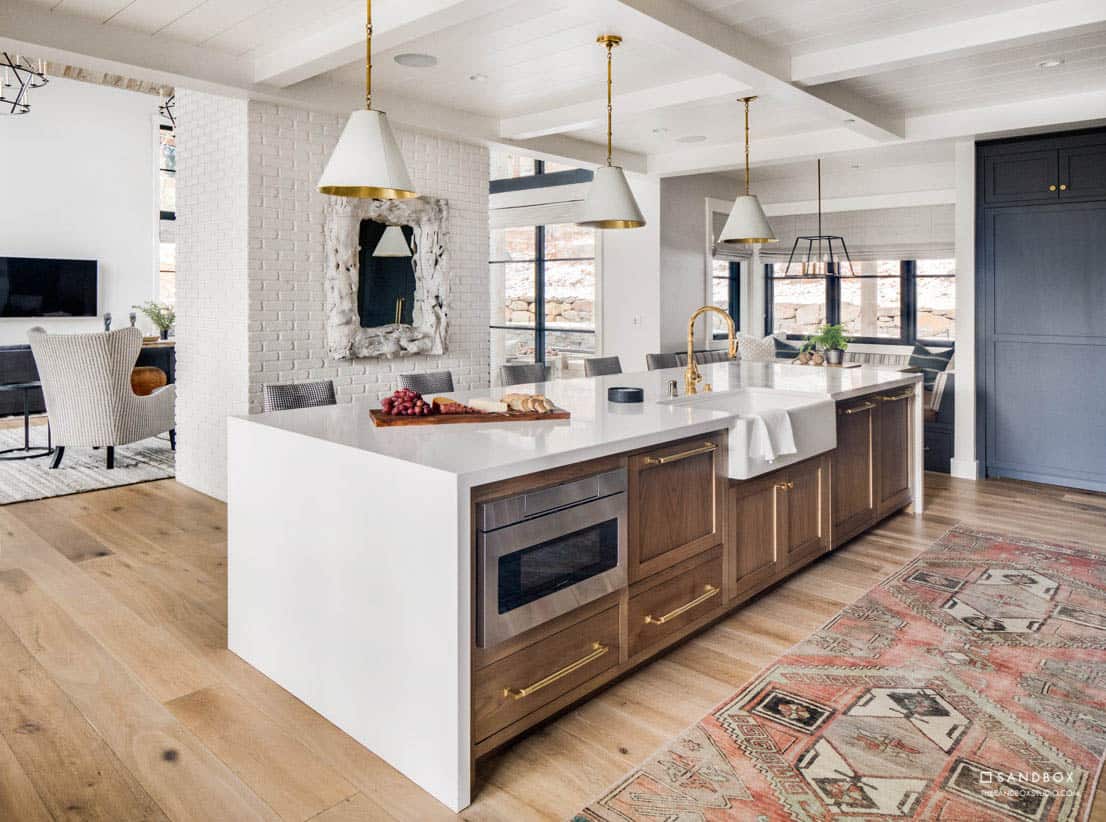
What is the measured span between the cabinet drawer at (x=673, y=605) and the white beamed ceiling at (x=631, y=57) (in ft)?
7.19

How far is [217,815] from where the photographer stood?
1.88 meters

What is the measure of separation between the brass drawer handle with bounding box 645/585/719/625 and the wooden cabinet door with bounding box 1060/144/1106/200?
14.0 ft

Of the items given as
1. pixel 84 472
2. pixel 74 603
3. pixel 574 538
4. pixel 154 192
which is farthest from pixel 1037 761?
pixel 154 192

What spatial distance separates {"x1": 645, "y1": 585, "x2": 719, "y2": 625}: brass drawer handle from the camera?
2.60 m

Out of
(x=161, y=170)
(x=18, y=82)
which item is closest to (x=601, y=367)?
(x=18, y=82)

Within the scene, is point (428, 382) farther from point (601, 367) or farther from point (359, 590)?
point (359, 590)

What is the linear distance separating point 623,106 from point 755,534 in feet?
10.2

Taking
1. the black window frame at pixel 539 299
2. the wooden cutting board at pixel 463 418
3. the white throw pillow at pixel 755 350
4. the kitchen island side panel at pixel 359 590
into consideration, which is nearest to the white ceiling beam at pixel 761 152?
the black window frame at pixel 539 299

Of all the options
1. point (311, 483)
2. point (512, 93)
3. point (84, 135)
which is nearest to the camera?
point (311, 483)

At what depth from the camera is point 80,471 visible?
5.85 m

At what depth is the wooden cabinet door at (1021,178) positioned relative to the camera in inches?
212

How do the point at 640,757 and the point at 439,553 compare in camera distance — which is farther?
the point at 640,757

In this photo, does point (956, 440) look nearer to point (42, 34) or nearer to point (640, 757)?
point (640, 757)

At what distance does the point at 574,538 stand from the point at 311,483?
2.55 ft
